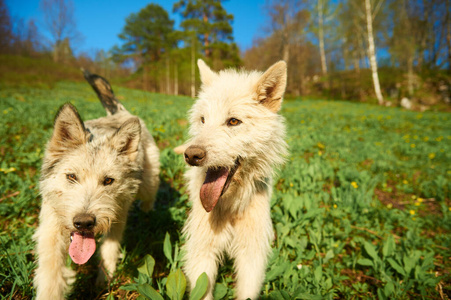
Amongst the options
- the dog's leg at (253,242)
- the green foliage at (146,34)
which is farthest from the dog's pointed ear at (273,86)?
the green foliage at (146,34)

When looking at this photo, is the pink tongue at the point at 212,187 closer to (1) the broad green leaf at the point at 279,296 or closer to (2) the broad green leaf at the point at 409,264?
(1) the broad green leaf at the point at 279,296

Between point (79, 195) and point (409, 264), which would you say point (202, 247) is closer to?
point (79, 195)

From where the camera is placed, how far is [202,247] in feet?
7.32

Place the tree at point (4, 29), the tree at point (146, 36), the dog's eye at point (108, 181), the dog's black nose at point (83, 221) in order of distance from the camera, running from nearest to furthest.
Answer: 1. the dog's black nose at point (83, 221)
2. the dog's eye at point (108, 181)
3. the tree at point (4, 29)
4. the tree at point (146, 36)

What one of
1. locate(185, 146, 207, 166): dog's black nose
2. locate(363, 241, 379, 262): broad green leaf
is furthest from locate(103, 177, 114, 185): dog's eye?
locate(363, 241, 379, 262): broad green leaf

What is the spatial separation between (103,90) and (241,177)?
3.59 meters

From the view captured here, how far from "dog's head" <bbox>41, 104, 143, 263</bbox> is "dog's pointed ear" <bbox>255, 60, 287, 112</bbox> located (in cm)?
153

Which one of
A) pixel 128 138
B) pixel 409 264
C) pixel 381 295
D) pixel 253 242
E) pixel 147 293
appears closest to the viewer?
pixel 147 293

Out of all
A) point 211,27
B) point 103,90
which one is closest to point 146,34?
point 211,27

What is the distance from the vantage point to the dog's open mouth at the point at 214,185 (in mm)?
1898

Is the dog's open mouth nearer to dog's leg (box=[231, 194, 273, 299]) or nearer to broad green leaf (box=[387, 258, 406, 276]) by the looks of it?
dog's leg (box=[231, 194, 273, 299])

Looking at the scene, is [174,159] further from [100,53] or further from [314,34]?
[100,53]

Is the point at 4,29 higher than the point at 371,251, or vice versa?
the point at 4,29

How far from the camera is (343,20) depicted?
104 ft
